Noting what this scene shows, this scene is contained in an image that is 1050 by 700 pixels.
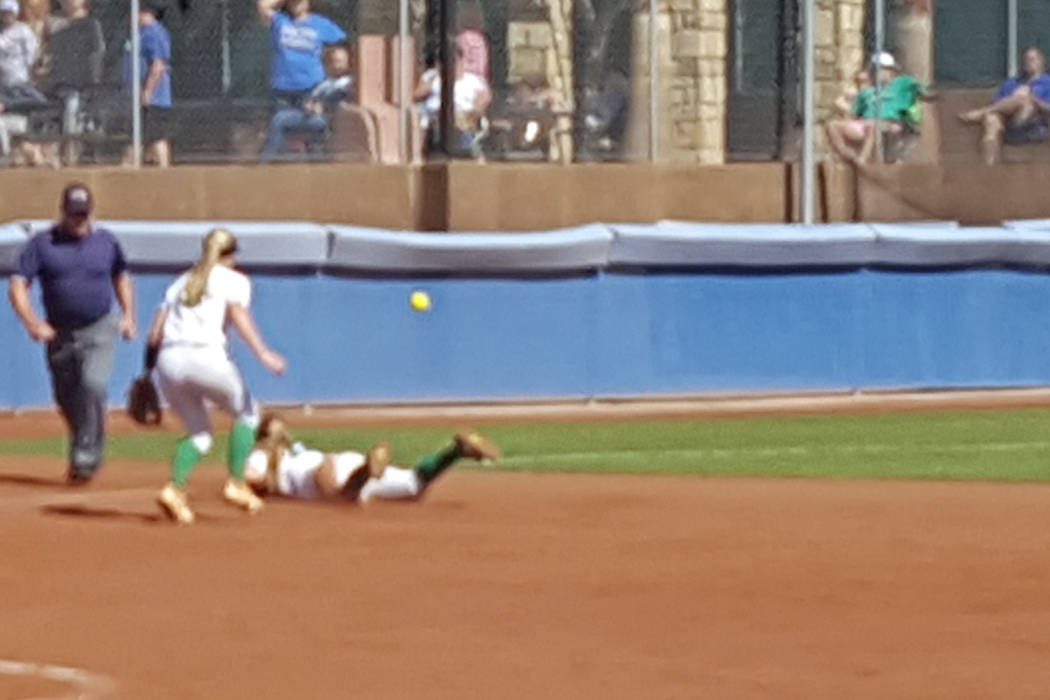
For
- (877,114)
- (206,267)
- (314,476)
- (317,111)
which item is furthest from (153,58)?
(206,267)

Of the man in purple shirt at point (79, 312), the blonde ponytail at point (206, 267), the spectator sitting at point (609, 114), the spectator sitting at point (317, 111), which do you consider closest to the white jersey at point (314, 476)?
the blonde ponytail at point (206, 267)

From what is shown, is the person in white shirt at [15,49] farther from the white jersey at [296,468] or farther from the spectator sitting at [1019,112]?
the spectator sitting at [1019,112]

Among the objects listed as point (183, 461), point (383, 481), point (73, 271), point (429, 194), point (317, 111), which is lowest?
point (383, 481)

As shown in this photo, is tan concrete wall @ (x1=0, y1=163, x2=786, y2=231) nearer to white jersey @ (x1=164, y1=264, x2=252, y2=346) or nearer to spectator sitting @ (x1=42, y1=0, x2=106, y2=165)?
spectator sitting @ (x1=42, y1=0, x2=106, y2=165)

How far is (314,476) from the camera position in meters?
15.4

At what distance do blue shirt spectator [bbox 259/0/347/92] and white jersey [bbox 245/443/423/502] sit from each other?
742 centimetres

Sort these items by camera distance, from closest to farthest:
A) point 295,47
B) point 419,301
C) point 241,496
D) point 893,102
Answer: point 241,496, point 295,47, point 419,301, point 893,102

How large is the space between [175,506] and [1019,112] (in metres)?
13.6

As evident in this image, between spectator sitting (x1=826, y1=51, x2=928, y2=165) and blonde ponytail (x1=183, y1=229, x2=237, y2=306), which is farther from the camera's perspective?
spectator sitting (x1=826, y1=51, x2=928, y2=165)

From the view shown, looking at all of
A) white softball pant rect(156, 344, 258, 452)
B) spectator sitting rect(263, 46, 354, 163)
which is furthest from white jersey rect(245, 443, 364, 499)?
spectator sitting rect(263, 46, 354, 163)

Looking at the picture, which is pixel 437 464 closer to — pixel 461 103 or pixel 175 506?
pixel 175 506

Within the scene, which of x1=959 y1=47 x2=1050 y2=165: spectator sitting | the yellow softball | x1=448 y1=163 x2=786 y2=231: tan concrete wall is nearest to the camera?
the yellow softball

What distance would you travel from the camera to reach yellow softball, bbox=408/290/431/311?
23.3 metres

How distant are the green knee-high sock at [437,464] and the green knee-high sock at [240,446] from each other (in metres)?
0.88
